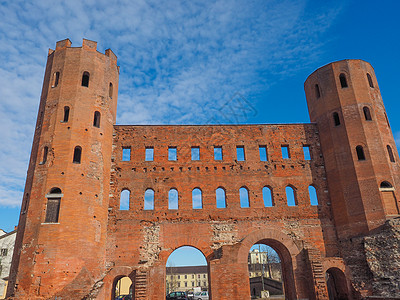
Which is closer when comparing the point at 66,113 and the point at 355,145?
the point at 66,113

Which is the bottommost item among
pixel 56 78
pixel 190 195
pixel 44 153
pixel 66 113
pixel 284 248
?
pixel 284 248

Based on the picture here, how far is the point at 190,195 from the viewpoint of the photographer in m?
20.5

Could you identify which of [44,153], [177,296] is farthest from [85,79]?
Answer: [177,296]

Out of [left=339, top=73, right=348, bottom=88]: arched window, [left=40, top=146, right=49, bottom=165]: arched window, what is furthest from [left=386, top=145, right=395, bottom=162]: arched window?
[left=40, top=146, right=49, bottom=165]: arched window

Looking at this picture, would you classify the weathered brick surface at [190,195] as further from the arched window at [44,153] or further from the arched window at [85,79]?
the arched window at [85,79]

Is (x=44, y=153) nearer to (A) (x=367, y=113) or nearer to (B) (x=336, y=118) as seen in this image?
(B) (x=336, y=118)

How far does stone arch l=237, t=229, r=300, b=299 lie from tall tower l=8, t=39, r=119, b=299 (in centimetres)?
828

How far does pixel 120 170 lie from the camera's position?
2095 centimetres

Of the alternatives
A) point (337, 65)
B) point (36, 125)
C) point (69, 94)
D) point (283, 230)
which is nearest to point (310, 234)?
point (283, 230)

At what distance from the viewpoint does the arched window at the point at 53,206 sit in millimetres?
17391

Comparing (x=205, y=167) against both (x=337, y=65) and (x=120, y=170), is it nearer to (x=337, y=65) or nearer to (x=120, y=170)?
(x=120, y=170)

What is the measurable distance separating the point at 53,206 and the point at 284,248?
535 inches

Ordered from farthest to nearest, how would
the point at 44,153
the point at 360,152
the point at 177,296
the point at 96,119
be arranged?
1. the point at 177,296
2. the point at 96,119
3. the point at 360,152
4. the point at 44,153

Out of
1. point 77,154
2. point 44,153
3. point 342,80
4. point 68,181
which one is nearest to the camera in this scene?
point 68,181
